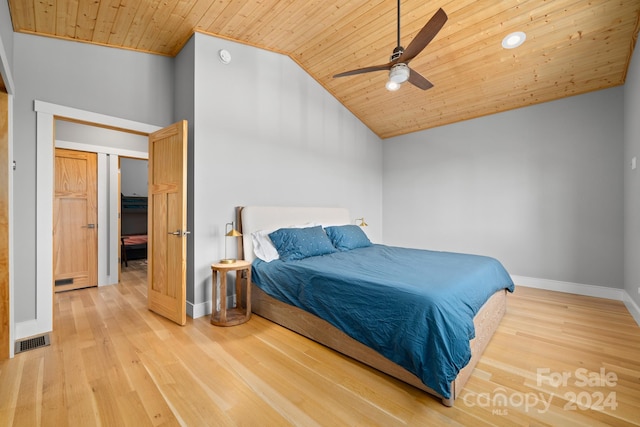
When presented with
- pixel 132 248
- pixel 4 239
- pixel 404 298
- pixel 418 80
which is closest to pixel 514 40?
pixel 418 80

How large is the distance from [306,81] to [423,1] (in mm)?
1954

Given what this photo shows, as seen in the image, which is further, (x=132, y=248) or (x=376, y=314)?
(x=132, y=248)

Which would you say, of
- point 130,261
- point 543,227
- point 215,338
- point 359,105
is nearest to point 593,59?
point 543,227

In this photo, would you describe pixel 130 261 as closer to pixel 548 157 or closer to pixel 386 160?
pixel 386 160

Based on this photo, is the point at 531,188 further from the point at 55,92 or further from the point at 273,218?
the point at 55,92

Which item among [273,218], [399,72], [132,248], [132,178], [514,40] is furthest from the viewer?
[132,178]

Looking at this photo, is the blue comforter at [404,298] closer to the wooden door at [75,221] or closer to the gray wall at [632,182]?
Result: the gray wall at [632,182]

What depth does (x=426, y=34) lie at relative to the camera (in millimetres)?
2033

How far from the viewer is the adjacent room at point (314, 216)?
Answer: 70.5 inches

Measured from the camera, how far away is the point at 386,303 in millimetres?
1904

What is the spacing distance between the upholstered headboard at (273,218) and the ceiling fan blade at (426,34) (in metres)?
2.22

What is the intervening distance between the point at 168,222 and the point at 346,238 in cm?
219

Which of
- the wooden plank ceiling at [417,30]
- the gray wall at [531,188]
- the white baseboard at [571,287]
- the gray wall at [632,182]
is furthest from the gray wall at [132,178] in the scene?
the gray wall at [632,182]

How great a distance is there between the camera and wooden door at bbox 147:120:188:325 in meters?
2.80
